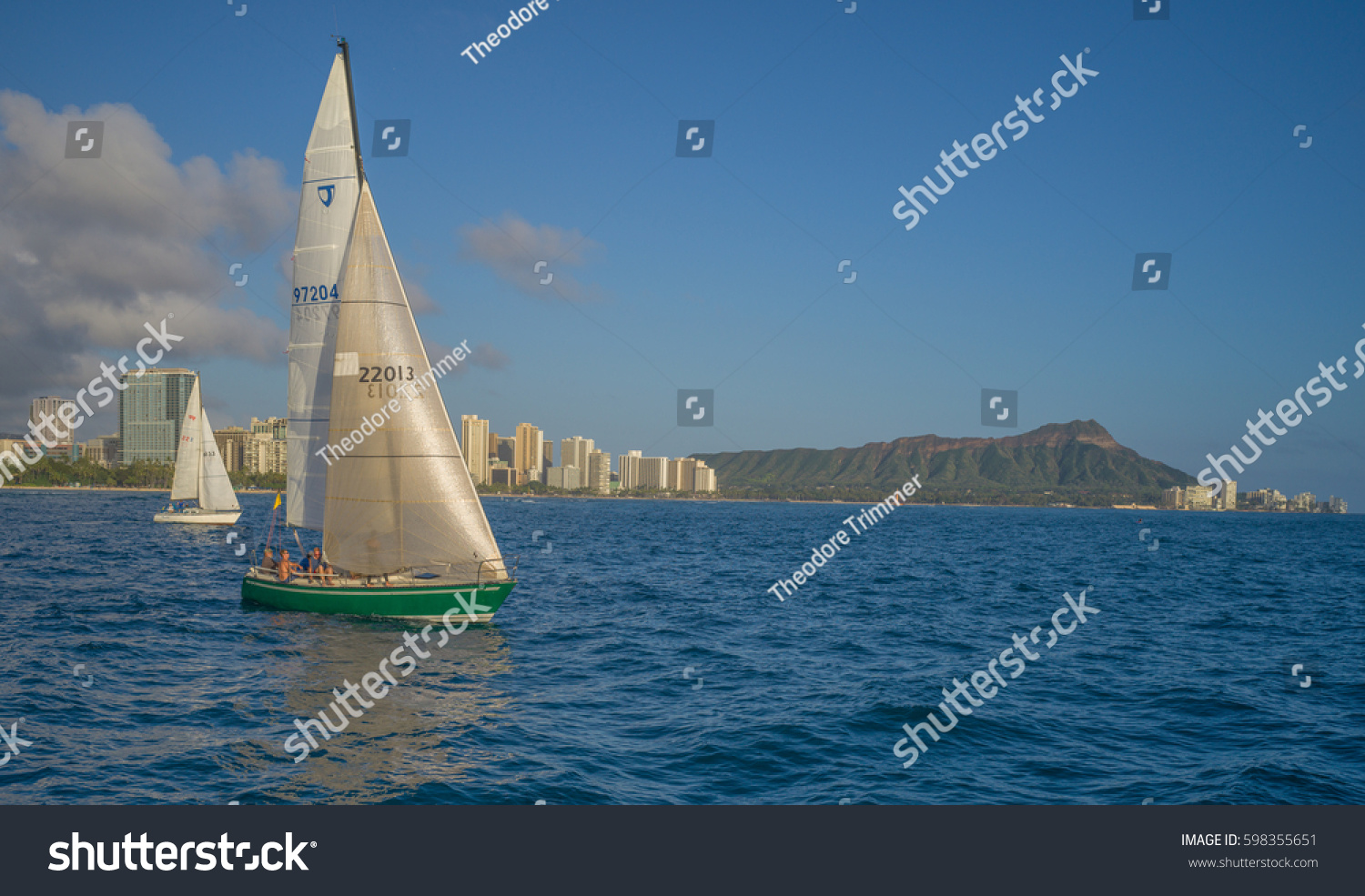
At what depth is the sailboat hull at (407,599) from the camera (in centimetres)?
2644

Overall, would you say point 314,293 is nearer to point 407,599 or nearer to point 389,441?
point 389,441

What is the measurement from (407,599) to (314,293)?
12.6 meters

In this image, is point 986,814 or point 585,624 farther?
point 585,624

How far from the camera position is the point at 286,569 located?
2927 cm

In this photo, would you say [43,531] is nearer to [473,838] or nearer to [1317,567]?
[473,838]

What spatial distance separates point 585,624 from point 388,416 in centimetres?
1031

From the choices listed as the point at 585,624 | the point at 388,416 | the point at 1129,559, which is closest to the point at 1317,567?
the point at 1129,559

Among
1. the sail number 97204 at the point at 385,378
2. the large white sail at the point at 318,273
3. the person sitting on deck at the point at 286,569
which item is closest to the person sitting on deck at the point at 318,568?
the person sitting on deck at the point at 286,569

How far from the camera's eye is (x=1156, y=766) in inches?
571

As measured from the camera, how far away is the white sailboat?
251 feet

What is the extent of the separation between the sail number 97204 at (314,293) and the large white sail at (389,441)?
136 inches

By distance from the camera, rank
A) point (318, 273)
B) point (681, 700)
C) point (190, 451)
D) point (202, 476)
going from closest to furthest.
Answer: point (681, 700) → point (318, 273) → point (202, 476) → point (190, 451)

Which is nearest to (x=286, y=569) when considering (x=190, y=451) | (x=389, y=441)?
(x=389, y=441)

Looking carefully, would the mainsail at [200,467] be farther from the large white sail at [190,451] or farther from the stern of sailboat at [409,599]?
the stern of sailboat at [409,599]
